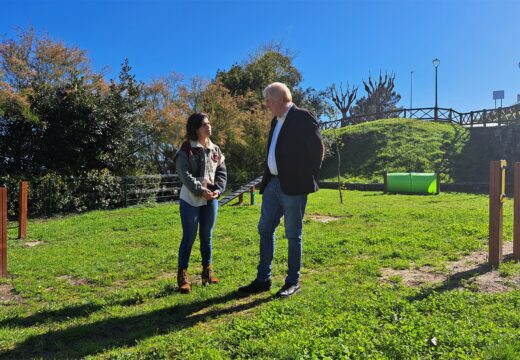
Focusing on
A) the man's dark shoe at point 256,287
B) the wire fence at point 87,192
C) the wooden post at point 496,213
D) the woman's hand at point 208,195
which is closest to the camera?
the man's dark shoe at point 256,287

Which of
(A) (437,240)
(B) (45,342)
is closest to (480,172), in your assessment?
(A) (437,240)

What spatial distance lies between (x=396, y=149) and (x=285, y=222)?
939 inches

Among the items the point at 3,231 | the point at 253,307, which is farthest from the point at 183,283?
the point at 3,231

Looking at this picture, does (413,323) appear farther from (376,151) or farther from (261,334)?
(376,151)

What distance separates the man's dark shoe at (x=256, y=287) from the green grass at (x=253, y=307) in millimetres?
111

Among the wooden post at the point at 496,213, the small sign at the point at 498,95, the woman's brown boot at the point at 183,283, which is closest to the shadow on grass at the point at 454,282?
the wooden post at the point at 496,213

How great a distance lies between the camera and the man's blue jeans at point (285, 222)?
3869 millimetres

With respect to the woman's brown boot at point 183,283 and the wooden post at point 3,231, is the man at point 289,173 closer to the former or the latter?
the woman's brown boot at point 183,283

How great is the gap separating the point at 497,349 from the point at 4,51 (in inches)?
598

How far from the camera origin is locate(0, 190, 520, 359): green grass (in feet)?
8.89

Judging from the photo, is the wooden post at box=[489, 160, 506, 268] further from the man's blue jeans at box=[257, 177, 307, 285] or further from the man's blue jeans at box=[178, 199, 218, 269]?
the man's blue jeans at box=[178, 199, 218, 269]

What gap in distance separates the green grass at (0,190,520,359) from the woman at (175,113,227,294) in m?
0.29

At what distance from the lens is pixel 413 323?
2.98 metres

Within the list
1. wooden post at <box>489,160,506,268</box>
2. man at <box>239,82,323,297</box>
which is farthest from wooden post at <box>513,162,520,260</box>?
man at <box>239,82,323,297</box>
